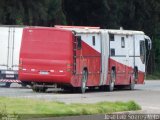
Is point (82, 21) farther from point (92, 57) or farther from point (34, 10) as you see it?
point (92, 57)

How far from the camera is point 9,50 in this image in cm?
3894

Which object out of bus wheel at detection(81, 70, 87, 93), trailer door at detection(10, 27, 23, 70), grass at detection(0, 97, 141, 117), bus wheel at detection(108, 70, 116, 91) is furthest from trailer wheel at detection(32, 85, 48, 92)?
grass at detection(0, 97, 141, 117)

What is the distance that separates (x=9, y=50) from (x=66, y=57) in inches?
299

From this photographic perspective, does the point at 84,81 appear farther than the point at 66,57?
Yes

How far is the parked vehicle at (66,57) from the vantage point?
3222 cm

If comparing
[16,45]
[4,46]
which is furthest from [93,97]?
[4,46]

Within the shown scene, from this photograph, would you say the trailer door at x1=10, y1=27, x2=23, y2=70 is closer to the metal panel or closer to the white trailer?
the white trailer

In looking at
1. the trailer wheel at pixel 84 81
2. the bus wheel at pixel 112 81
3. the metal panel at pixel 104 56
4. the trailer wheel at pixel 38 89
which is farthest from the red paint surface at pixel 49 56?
the bus wheel at pixel 112 81

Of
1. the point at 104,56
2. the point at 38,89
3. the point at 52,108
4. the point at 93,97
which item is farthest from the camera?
the point at 104,56

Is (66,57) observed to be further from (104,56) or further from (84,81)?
(104,56)

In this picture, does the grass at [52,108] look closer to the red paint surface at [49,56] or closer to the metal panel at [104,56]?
the red paint surface at [49,56]

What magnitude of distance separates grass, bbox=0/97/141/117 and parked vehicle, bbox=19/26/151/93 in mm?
10885

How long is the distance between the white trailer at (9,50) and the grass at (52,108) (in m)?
17.6

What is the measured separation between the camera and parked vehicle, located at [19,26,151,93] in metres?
32.2
